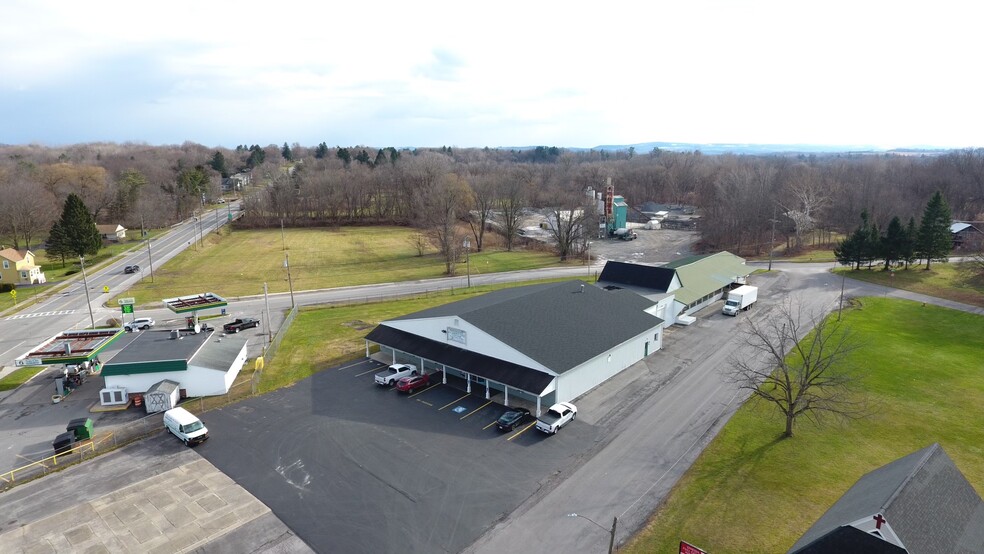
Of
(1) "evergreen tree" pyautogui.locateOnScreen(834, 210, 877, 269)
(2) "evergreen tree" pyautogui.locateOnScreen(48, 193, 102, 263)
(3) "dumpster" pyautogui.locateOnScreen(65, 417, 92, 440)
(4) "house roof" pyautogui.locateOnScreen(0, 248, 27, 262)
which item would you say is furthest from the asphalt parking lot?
(2) "evergreen tree" pyautogui.locateOnScreen(48, 193, 102, 263)

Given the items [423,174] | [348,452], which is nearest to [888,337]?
[348,452]

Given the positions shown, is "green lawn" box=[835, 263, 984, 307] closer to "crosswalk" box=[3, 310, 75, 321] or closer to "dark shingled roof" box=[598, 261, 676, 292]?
"dark shingled roof" box=[598, 261, 676, 292]

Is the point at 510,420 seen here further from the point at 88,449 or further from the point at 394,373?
the point at 88,449

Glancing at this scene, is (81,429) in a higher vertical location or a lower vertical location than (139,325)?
lower

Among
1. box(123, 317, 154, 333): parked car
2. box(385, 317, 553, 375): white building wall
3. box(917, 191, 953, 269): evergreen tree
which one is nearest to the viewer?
box(385, 317, 553, 375): white building wall

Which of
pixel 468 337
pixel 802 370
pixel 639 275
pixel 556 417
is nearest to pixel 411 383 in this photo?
pixel 468 337

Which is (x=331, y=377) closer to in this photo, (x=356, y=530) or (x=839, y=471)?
(x=356, y=530)
